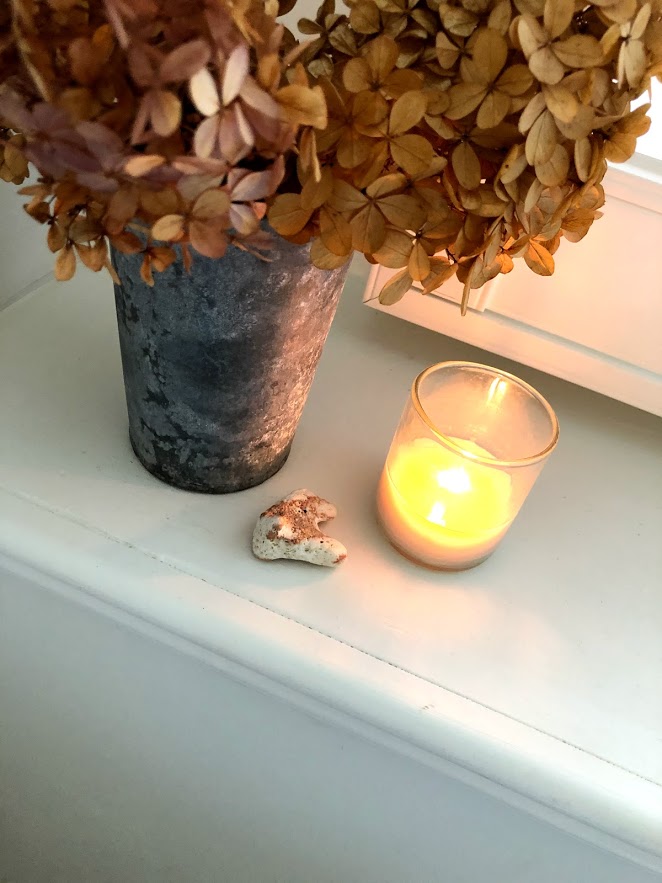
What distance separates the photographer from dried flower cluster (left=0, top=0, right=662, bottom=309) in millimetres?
250

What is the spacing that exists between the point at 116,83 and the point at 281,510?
10.4 inches

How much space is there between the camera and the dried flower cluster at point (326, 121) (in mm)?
250

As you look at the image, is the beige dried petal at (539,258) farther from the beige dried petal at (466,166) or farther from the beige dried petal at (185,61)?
the beige dried petal at (185,61)

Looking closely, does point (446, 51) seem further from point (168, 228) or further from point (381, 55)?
point (168, 228)

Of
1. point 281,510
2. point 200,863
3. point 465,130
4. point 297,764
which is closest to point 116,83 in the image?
Answer: point 465,130

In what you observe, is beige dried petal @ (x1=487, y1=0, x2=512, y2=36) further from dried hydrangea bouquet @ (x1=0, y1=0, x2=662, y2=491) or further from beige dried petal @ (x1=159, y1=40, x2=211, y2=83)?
beige dried petal @ (x1=159, y1=40, x2=211, y2=83)

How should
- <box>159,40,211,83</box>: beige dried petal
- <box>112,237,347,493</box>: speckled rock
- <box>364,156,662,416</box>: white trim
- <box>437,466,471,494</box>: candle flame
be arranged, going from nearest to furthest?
<box>159,40,211,83</box>: beige dried petal, <box>112,237,347,493</box>: speckled rock, <box>437,466,471,494</box>: candle flame, <box>364,156,662,416</box>: white trim

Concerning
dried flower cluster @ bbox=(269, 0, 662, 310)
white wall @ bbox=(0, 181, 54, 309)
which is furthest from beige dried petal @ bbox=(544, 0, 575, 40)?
white wall @ bbox=(0, 181, 54, 309)

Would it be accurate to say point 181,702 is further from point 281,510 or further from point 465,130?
point 465,130

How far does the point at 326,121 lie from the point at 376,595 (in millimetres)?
281

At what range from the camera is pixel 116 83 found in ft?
0.84

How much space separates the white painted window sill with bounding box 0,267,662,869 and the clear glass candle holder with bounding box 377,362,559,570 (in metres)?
0.02

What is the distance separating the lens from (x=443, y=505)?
1.54 feet

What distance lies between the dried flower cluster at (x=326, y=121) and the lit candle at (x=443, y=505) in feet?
0.51
